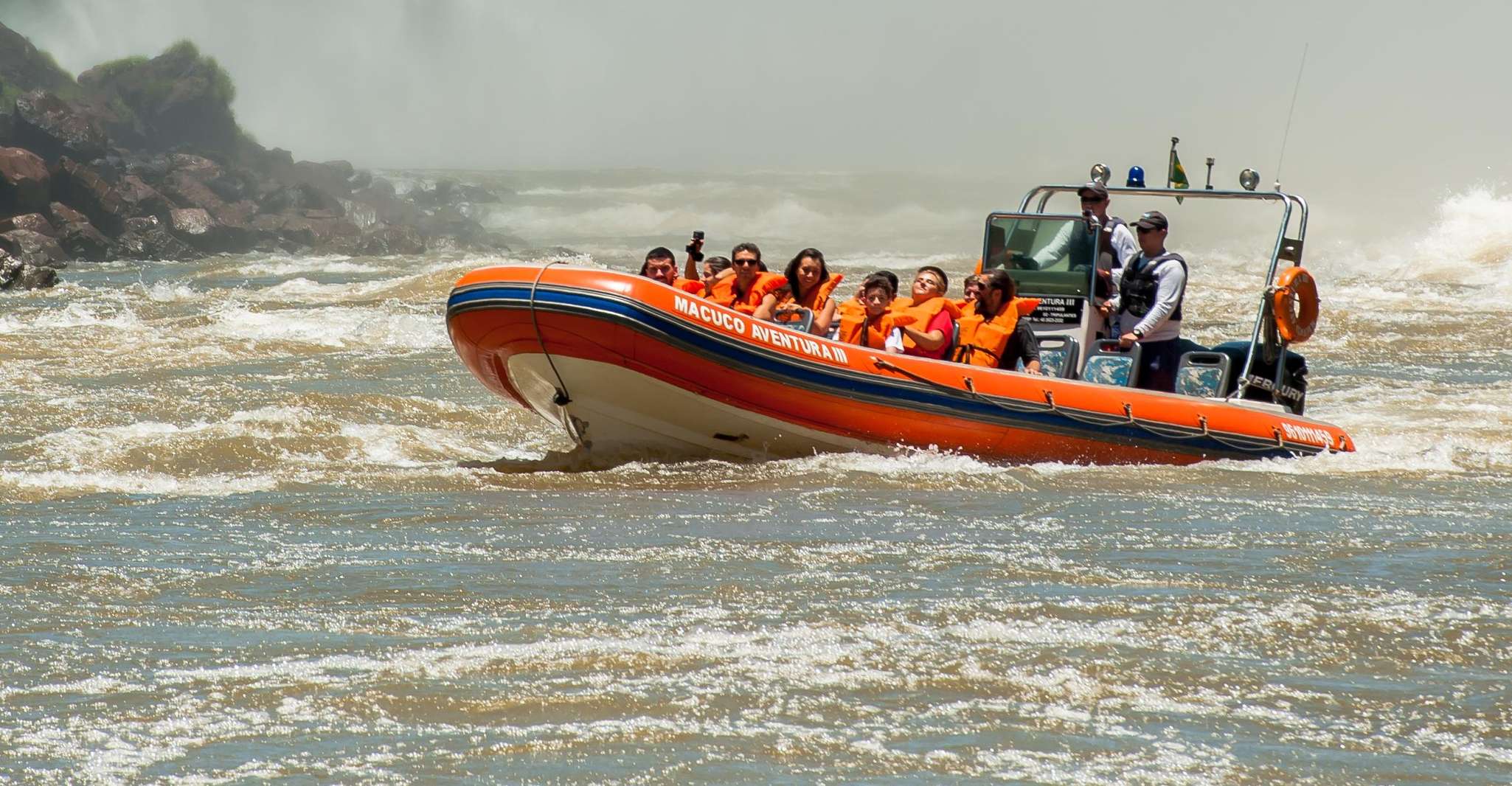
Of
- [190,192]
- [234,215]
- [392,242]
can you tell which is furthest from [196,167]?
[392,242]

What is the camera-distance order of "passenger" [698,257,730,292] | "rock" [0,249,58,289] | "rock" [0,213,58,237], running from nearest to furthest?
"passenger" [698,257,730,292] < "rock" [0,249,58,289] < "rock" [0,213,58,237]

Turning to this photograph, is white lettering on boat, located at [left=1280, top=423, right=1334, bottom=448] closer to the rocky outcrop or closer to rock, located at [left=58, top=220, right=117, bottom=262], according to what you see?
the rocky outcrop

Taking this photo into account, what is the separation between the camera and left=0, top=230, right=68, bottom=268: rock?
31969 millimetres

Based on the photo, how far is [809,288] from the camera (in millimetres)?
8461

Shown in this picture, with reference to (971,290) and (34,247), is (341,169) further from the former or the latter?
(971,290)

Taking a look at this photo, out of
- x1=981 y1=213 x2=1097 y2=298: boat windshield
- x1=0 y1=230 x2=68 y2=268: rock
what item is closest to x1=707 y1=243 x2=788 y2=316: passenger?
x1=981 y1=213 x2=1097 y2=298: boat windshield

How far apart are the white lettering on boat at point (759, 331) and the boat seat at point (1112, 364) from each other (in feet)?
4.64

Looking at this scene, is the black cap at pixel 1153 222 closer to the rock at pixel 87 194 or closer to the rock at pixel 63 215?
the rock at pixel 63 215

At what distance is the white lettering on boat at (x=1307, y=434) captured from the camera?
835 cm

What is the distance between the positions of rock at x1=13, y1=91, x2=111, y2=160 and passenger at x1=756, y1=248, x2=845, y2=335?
133 ft

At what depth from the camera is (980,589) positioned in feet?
16.5

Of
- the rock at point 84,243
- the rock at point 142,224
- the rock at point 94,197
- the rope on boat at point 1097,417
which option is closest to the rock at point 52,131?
the rock at point 94,197

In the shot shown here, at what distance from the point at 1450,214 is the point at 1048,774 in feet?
105

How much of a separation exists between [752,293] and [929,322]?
0.99 meters
